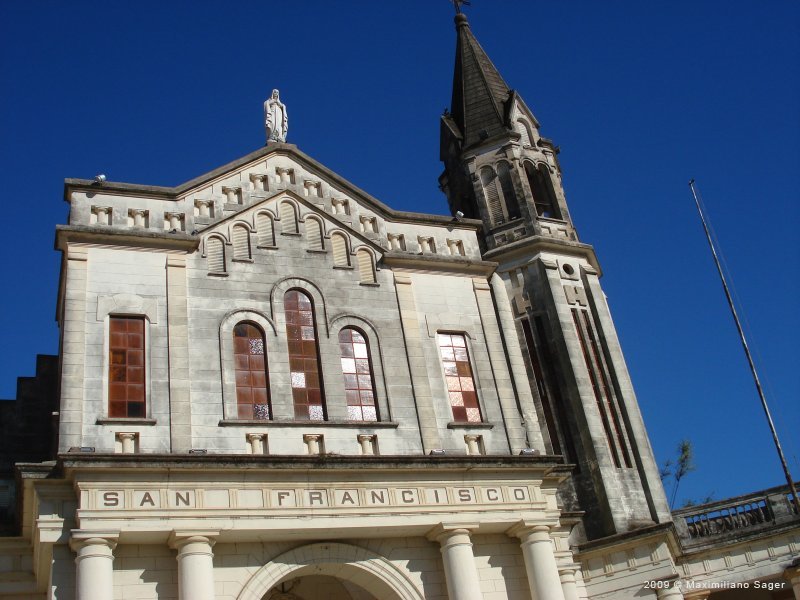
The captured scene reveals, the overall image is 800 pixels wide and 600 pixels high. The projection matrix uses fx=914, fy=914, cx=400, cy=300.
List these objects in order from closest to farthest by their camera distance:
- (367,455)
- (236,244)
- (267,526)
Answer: (267,526) < (367,455) < (236,244)

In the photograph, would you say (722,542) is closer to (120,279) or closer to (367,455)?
(367,455)

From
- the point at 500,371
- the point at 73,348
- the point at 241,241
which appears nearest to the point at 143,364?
the point at 73,348

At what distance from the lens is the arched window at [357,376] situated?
68.3ft

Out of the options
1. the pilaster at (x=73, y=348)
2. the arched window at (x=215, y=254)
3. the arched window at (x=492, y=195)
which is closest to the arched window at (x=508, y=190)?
the arched window at (x=492, y=195)

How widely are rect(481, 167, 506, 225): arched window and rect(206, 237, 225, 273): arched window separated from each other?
11.1 m

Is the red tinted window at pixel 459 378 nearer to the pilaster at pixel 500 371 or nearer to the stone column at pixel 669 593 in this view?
the pilaster at pixel 500 371

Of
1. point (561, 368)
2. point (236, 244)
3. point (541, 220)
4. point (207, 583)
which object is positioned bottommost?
point (207, 583)

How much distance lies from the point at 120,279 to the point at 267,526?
6549 millimetres

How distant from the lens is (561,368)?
27.3 m

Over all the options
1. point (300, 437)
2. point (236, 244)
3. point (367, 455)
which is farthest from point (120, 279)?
point (367, 455)

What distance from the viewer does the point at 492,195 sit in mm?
30547

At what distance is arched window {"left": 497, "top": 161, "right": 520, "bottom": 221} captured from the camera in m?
30.1

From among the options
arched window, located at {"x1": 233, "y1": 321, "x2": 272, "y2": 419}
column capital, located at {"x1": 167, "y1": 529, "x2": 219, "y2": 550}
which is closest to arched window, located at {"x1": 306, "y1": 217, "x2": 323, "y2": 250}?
arched window, located at {"x1": 233, "y1": 321, "x2": 272, "y2": 419}

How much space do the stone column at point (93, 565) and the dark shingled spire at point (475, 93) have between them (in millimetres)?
19459
